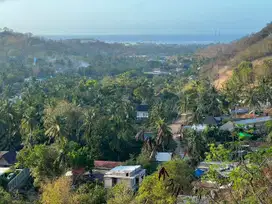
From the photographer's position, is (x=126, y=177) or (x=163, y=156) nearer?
(x=126, y=177)

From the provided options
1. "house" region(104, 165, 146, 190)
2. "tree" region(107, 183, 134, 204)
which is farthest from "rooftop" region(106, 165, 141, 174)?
"tree" region(107, 183, 134, 204)

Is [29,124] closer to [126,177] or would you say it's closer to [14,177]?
[14,177]

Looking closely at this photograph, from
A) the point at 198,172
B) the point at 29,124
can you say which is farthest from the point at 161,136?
the point at 29,124

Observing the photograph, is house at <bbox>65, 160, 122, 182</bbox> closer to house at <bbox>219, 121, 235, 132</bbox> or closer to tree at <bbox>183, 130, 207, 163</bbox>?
tree at <bbox>183, 130, 207, 163</bbox>

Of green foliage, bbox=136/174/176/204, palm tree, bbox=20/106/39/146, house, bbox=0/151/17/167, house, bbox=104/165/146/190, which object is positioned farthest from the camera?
palm tree, bbox=20/106/39/146

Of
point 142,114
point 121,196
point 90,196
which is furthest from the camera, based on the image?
point 142,114

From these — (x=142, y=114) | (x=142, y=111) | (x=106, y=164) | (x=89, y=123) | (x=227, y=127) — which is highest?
(x=89, y=123)
